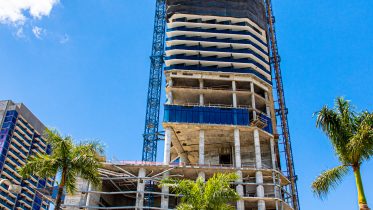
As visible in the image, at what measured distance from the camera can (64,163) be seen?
110 feet

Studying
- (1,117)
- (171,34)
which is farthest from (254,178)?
(1,117)

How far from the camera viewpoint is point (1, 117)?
151 m

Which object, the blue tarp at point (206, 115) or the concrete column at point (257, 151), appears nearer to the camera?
the concrete column at point (257, 151)

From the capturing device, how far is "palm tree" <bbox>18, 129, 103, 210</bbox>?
33.5 m

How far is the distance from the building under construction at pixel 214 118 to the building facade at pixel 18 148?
64.7 m

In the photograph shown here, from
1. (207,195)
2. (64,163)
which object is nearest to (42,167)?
(64,163)

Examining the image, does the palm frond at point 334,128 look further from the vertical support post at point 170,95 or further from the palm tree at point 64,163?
the vertical support post at point 170,95

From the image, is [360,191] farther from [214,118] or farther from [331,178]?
[214,118]

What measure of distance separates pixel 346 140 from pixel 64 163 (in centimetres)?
2202

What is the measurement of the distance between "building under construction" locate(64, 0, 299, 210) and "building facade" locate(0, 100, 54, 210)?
212ft

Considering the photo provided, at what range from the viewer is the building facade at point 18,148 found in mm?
141250

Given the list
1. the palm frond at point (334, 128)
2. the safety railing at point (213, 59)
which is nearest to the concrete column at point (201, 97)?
the safety railing at point (213, 59)

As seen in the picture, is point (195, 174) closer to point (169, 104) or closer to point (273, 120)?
point (169, 104)

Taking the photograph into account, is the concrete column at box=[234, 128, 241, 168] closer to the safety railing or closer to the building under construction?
the building under construction
